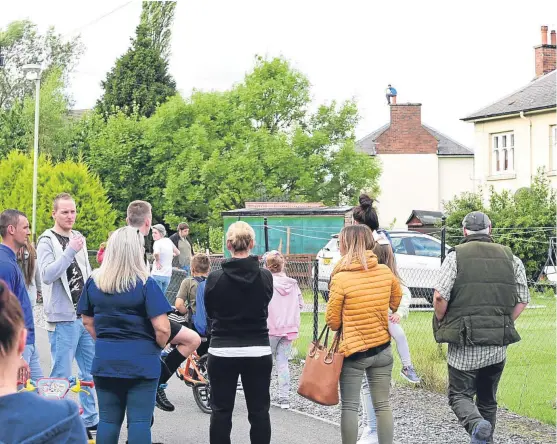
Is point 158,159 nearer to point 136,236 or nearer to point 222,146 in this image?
point 222,146

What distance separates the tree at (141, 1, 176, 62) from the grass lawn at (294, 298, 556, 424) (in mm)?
50453

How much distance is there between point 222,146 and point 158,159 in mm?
4760

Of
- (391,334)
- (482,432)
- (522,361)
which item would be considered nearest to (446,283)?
(391,334)

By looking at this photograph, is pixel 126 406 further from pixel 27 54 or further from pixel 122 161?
pixel 27 54

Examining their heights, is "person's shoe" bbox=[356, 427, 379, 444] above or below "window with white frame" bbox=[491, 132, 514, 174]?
below

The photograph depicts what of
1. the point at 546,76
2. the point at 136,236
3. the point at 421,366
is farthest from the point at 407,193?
the point at 136,236

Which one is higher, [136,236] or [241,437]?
[136,236]

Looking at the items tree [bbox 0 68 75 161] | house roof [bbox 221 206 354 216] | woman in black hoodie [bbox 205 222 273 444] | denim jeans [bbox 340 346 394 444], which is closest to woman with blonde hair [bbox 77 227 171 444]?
woman in black hoodie [bbox 205 222 273 444]

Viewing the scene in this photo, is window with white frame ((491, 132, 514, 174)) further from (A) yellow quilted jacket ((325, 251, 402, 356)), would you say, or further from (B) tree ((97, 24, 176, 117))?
(A) yellow quilted jacket ((325, 251, 402, 356))

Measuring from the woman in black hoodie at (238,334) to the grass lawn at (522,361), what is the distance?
12.6 ft

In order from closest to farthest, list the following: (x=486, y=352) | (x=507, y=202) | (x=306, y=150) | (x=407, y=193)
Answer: (x=486, y=352) → (x=507, y=202) → (x=306, y=150) → (x=407, y=193)

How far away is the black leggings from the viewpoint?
684 cm

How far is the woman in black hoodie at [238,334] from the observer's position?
6.82 metres

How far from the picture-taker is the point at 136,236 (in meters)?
6.31
